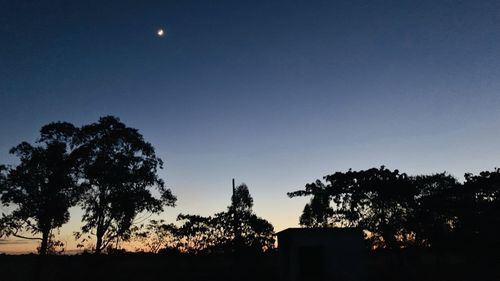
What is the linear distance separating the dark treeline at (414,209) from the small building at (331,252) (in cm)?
720

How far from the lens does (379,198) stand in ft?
102

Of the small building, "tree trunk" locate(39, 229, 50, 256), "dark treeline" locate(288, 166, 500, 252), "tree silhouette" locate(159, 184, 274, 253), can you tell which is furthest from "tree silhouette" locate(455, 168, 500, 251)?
"tree trunk" locate(39, 229, 50, 256)

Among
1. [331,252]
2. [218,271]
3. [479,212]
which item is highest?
[479,212]

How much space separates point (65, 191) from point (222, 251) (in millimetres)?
16857

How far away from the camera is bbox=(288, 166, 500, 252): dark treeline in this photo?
72.6 ft

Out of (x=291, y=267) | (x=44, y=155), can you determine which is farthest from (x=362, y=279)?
(x=44, y=155)

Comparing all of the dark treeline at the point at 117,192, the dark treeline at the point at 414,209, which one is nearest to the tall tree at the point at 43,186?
the dark treeline at the point at 117,192

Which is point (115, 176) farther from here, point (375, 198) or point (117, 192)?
point (375, 198)

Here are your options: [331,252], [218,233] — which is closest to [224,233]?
[218,233]

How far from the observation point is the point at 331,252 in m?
21.1

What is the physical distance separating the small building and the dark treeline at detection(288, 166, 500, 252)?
283 inches

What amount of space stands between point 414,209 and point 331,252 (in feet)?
35.5

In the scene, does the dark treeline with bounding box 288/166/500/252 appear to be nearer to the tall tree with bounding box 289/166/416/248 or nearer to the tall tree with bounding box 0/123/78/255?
the tall tree with bounding box 289/166/416/248

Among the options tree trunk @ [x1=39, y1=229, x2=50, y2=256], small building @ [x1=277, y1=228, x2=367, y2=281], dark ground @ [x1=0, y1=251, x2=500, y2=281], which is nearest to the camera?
small building @ [x1=277, y1=228, x2=367, y2=281]
